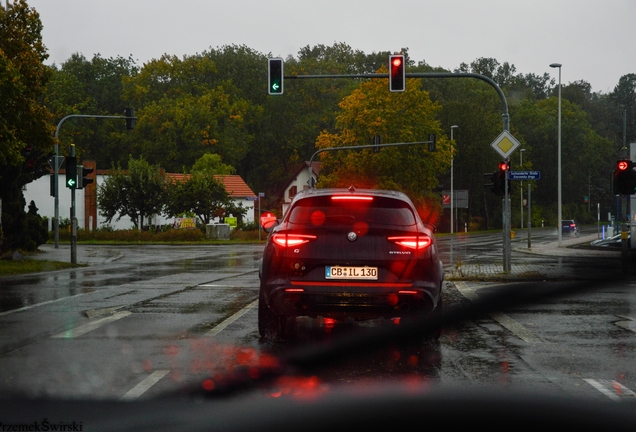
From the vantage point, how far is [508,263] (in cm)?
2297

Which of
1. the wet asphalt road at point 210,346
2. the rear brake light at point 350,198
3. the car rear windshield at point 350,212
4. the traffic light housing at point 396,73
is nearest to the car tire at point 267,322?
the wet asphalt road at point 210,346

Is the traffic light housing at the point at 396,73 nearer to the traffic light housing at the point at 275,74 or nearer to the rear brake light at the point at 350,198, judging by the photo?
the traffic light housing at the point at 275,74

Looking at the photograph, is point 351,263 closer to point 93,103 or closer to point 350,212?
point 350,212

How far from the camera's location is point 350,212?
29.9 ft

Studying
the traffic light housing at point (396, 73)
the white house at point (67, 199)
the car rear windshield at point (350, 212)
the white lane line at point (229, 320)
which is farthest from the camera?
the white house at point (67, 199)

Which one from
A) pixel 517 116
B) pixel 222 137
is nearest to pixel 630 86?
pixel 517 116

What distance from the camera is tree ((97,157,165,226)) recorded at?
6469 centimetres

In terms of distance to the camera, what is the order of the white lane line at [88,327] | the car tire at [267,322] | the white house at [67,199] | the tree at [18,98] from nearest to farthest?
the car tire at [267,322] → the white lane line at [88,327] → the tree at [18,98] → the white house at [67,199]

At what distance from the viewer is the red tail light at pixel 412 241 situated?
29.1 ft

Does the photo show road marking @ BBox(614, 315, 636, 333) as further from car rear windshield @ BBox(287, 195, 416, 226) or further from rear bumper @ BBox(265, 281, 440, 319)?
car rear windshield @ BBox(287, 195, 416, 226)

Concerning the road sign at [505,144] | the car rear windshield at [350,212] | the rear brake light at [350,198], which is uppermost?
the road sign at [505,144]

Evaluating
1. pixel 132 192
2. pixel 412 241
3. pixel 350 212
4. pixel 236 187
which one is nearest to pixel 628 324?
pixel 412 241

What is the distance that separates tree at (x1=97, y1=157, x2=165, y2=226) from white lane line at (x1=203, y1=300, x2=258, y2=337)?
5151 cm

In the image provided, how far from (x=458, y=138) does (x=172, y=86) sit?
101 ft
